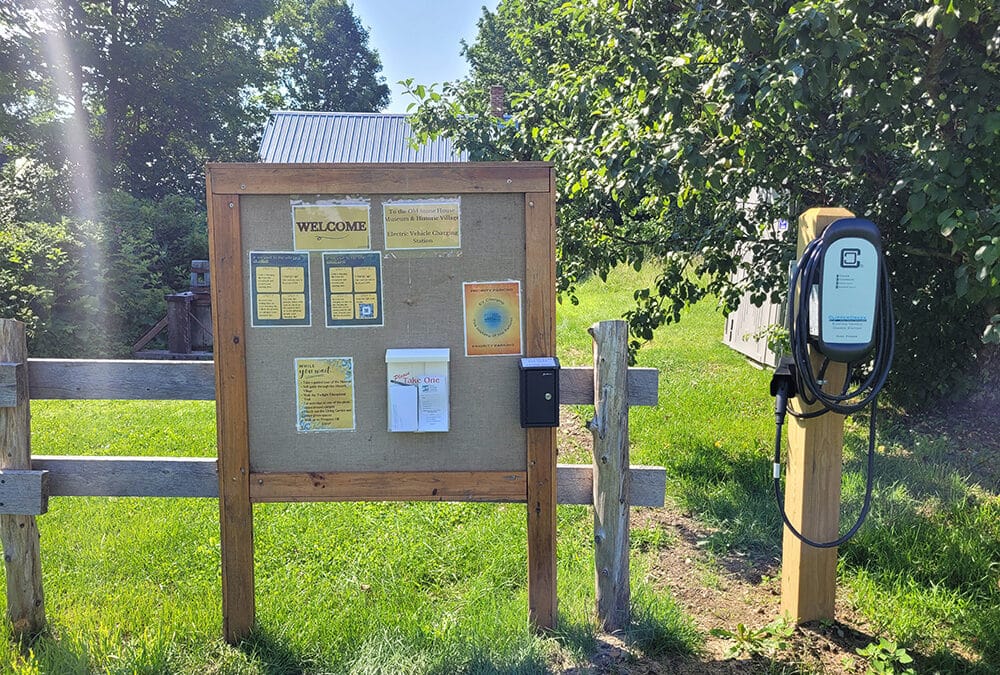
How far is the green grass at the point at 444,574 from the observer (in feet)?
9.87

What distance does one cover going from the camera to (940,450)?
566 centimetres

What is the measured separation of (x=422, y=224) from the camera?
2916 mm

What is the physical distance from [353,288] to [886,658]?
2591 mm

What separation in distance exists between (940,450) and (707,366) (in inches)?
137

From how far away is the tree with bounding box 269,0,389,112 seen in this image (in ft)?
166

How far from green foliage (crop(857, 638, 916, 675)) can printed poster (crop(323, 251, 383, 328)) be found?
239 centimetres

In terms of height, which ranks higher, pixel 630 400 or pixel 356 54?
pixel 356 54

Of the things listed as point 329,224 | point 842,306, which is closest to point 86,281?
point 329,224

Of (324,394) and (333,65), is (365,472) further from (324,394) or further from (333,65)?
(333,65)

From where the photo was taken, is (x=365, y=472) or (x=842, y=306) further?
(x=365, y=472)

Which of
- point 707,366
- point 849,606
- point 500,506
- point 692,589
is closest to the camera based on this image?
point 849,606

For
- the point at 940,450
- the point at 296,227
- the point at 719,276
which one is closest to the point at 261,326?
the point at 296,227

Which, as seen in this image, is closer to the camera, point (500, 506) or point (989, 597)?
point (989, 597)

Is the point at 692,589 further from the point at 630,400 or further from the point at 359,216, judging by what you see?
the point at 359,216
